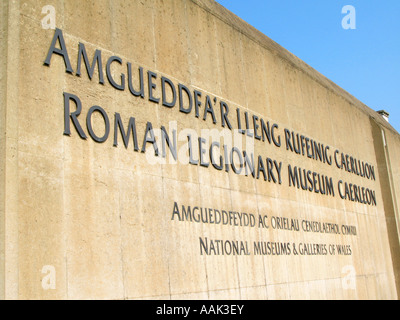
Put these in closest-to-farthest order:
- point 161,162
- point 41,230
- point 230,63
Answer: point 41,230 → point 161,162 → point 230,63

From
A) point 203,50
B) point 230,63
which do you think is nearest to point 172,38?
point 203,50

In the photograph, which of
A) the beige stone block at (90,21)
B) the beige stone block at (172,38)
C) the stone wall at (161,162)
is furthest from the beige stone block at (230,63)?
the beige stone block at (90,21)

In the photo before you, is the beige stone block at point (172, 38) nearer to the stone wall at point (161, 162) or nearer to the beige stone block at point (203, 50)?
the stone wall at point (161, 162)

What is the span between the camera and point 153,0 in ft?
23.8

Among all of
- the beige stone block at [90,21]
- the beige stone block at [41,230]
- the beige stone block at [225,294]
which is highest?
the beige stone block at [90,21]

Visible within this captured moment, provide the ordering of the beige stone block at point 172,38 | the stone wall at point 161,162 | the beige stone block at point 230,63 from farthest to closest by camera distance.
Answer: the beige stone block at point 230,63 < the beige stone block at point 172,38 < the stone wall at point 161,162

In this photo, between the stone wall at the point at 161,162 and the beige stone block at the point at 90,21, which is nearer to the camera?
the stone wall at the point at 161,162

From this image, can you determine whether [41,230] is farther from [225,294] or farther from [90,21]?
[225,294]

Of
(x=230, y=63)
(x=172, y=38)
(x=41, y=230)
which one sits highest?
(x=230, y=63)

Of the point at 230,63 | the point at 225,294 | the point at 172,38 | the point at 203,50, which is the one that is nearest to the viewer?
the point at 225,294

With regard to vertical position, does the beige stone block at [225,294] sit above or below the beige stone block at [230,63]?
below

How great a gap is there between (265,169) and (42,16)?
4530mm

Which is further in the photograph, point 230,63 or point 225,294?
point 230,63

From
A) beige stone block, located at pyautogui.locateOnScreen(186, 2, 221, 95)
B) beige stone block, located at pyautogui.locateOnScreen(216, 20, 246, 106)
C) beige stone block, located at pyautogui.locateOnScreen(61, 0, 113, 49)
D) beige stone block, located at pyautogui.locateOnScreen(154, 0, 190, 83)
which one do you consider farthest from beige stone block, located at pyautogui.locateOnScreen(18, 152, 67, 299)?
beige stone block, located at pyautogui.locateOnScreen(216, 20, 246, 106)
